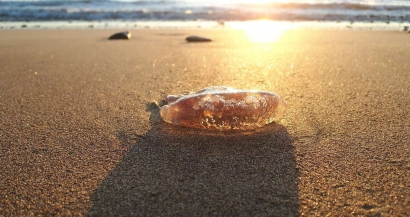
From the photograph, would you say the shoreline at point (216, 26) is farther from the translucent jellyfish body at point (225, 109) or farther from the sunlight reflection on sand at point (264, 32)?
the translucent jellyfish body at point (225, 109)

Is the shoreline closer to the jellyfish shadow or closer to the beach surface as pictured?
the beach surface

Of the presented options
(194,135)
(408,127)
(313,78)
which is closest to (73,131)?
(194,135)

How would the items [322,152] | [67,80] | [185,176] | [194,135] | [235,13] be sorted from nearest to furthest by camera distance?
[185,176]
[322,152]
[194,135]
[67,80]
[235,13]

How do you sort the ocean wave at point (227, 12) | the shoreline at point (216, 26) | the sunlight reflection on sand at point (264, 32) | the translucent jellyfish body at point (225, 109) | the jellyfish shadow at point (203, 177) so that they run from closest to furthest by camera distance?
1. the jellyfish shadow at point (203, 177)
2. the translucent jellyfish body at point (225, 109)
3. the sunlight reflection on sand at point (264, 32)
4. the shoreline at point (216, 26)
5. the ocean wave at point (227, 12)

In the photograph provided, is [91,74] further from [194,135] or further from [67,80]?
[194,135]

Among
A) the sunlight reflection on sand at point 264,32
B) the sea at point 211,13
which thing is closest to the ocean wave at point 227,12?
the sea at point 211,13

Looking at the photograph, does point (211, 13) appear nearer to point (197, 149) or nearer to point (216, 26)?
point (216, 26)
